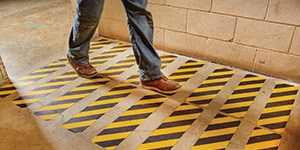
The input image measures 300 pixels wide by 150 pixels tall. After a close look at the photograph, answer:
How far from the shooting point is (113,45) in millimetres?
2238

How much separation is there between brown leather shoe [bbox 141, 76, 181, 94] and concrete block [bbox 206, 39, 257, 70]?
0.49 meters

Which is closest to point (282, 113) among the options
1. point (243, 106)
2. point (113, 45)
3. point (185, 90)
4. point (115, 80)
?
point (243, 106)

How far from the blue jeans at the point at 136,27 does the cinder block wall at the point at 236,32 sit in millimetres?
511

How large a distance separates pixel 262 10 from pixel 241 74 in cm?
45

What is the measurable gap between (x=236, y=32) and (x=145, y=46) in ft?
2.27

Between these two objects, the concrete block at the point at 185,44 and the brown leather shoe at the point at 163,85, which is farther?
the concrete block at the point at 185,44

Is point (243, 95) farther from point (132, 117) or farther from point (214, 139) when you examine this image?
point (132, 117)

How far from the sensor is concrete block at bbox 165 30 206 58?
1944 millimetres

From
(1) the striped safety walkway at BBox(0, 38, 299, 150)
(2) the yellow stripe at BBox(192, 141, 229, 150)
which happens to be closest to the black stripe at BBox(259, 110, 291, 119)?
(1) the striped safety walkway at BBox(0, 38, 299, 150)

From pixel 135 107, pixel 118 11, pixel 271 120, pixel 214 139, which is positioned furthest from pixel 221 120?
pixel 118 11

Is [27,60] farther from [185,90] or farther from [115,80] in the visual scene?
[185,90]

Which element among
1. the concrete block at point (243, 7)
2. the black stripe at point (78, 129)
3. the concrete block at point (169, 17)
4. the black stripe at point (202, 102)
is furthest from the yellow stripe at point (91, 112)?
the concrete block at point (243, 7)

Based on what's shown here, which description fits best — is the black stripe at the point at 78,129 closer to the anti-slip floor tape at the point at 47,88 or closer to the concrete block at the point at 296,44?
the anti-slip floor tape at the point at 47,88

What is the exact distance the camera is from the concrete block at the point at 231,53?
1.80m
